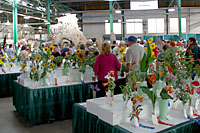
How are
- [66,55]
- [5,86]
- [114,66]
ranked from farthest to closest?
[5,86] → [66,55] → [114,66]

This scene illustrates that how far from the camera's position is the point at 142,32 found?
21719 mm

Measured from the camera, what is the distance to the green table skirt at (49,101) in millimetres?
3895

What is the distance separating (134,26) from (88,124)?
66.0 ft

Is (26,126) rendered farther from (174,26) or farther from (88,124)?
(174,26)

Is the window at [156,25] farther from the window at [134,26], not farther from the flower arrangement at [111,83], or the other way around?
the flower arrangement at [111,83]

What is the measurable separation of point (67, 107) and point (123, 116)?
220 centimetres

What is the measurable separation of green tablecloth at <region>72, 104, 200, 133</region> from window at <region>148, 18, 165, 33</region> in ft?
65.3

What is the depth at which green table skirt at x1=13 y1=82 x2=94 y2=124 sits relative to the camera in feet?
12.8

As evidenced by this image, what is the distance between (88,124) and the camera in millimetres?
2490

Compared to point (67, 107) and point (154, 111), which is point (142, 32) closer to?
point (67, 107)

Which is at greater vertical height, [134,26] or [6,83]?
[134,26]


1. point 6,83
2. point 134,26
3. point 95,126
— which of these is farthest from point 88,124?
point 134,26

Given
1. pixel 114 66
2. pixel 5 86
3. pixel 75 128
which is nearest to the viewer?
pixel 75 128

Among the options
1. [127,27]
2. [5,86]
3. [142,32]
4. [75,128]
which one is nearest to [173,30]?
[142,32]
